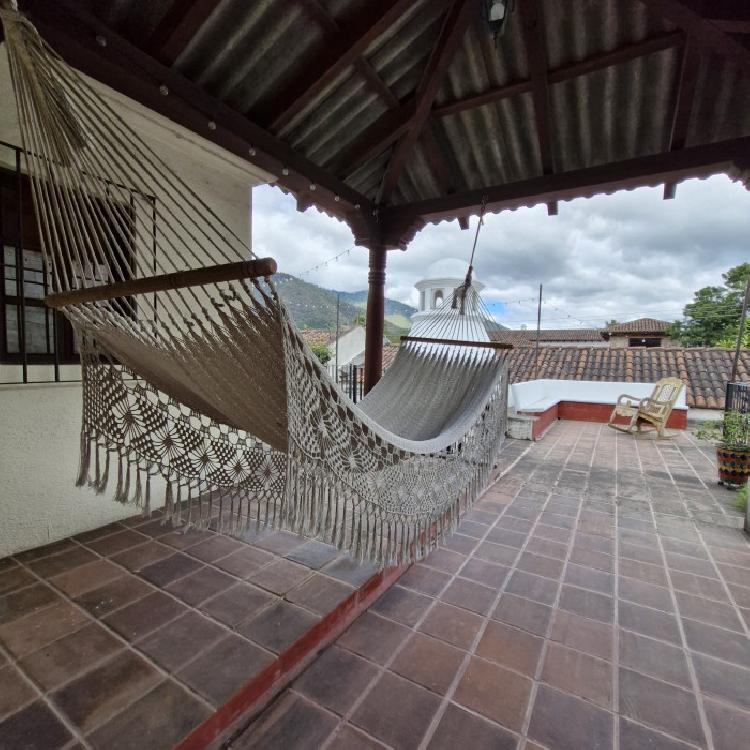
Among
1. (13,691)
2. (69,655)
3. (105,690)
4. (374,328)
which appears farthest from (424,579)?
(374,328)

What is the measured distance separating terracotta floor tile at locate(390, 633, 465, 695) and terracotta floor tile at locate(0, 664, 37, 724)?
3.19ft

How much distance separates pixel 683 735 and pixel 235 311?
1544mm

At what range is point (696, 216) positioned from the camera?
59.4ft

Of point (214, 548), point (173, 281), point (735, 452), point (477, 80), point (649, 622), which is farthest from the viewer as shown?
point (735, 452)

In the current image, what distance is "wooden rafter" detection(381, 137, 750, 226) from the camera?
1.92 meters

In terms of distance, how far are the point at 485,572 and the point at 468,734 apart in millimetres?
758

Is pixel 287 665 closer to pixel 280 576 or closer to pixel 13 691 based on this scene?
pixel 280 576

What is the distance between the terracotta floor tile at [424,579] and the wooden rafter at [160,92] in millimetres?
2099

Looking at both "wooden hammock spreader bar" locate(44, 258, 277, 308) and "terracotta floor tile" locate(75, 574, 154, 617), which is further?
"terracotta floor tile" locate(75, 574, 154, 617)

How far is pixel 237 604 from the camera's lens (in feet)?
4.59

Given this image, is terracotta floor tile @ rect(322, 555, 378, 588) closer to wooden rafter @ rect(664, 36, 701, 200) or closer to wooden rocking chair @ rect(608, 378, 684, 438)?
wooden rafter @ rect(664, 36, 701, 200)

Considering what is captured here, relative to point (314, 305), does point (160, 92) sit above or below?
below

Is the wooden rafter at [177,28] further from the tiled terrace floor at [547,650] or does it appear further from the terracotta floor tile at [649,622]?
the terracotta floor tile at [649,622]

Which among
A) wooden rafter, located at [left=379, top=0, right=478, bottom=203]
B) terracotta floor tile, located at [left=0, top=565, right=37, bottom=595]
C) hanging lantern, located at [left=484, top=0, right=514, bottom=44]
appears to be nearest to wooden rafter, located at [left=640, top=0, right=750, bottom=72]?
hanging lantern, located at [left=484, top=0, right=514, bottom=44]
